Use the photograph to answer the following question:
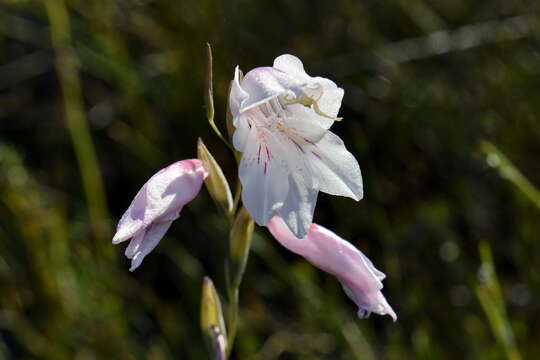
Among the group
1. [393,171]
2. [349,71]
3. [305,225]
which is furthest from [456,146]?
[305,225]

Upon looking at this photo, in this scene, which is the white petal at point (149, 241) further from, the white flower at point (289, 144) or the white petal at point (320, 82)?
the white petal at point (320, 82)

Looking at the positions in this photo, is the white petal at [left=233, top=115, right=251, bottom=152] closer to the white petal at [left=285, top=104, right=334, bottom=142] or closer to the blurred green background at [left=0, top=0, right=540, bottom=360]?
the white petal at [left=285, top=104, right=334, bottom=142]

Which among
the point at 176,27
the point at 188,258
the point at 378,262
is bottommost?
the point at 378,262

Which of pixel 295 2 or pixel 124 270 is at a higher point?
pixel 295 2

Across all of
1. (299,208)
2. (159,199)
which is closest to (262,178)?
(299,208)

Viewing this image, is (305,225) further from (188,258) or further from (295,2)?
(295,2)

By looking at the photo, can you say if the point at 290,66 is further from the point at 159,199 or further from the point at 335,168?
the point at 159,199

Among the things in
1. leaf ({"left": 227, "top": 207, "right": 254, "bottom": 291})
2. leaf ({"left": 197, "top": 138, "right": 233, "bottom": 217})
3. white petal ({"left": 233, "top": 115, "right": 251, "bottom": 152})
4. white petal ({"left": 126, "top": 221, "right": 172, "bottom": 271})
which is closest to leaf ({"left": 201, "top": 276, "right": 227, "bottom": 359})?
leaf ({"left": 227, "top": 207, "right": 254, "bottom": 291})

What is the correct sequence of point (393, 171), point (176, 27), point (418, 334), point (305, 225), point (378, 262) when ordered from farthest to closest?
point (176, 27)
point (393, 171)
point (378, 262)
point (418, 334)
point (305, 225)
